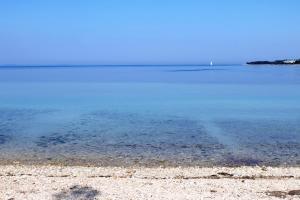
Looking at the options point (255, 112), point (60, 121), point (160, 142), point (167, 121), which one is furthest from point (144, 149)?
point (255, 112)

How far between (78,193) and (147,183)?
1892 mm

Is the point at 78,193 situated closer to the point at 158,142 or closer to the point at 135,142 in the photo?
the point at 135,142

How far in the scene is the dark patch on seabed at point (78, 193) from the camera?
10.6 meters

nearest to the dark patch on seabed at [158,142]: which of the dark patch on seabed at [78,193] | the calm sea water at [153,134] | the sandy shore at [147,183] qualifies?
the calm sea water at [153,134]

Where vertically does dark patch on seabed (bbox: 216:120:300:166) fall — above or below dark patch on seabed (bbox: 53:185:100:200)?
below

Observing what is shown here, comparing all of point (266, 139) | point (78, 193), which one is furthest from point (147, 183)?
point (266, 139)

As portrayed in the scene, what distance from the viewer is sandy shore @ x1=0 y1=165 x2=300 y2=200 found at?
10.7 metres

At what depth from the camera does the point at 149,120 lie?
1018 inches

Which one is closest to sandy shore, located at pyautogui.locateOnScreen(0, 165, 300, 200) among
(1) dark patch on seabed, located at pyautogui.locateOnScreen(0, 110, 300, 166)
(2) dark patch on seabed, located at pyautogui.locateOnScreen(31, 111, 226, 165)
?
(1) dark patch on seabed, located at pyautogui.locateOnScreen(0, 110, 300, 166)

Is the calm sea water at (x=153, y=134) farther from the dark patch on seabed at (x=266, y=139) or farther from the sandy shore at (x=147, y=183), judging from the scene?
the sandy shore at (x=147, y=183)

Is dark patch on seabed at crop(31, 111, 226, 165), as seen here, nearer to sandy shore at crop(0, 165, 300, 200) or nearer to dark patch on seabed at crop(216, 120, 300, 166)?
dark patch on seabed at crop(216, 120, 300, 166)

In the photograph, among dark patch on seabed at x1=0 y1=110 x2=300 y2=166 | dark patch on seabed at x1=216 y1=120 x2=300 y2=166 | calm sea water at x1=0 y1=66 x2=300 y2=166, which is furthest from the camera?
calm sea water at x1=0 y1=66 x2=300 y2=166

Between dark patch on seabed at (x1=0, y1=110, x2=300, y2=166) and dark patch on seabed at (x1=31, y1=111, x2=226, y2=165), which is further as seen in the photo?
dark patch on seabed at (x1=31, y1=111, x2=226, y2=165)

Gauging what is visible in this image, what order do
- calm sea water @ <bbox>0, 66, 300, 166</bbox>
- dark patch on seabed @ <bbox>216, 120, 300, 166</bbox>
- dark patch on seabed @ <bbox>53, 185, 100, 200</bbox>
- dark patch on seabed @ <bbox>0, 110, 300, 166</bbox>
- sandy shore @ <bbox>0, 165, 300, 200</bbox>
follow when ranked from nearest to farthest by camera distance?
dark patch on seabed @ <bbox>53, 185, 100, 200</bbox>
sandy shore @ <bbox>0, 165, 300, 200</bbox>
dark patch on seabed @ <bbox>216, 120, 300, 166</bbox>
dark patch on seabed @ <bbox>0, 110, 300, 166</bbox>
calm sea water @ <bbox>0, 66, 300, 166</bbox>
